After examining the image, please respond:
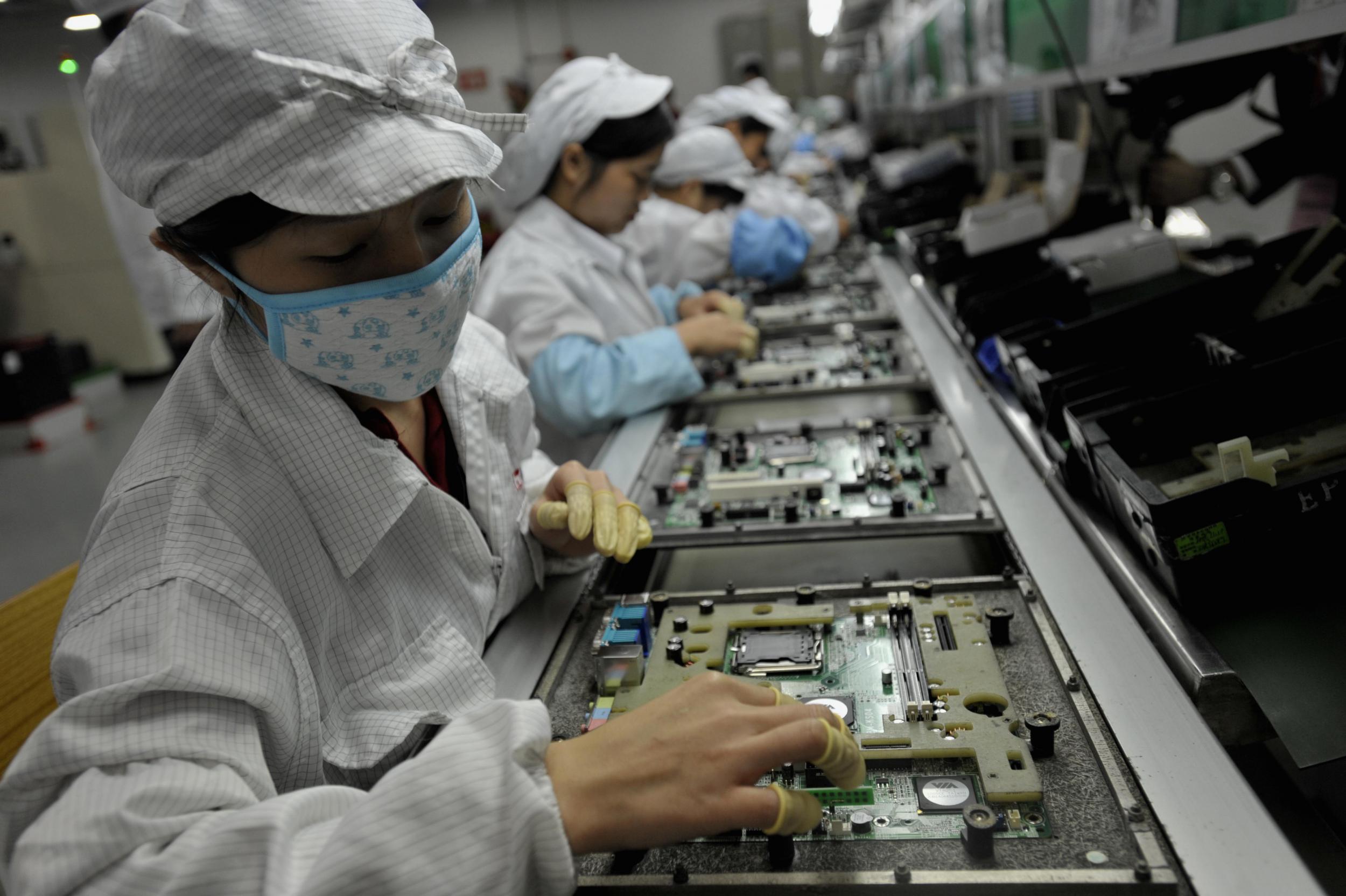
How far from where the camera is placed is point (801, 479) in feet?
5.56

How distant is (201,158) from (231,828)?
0.62 meters

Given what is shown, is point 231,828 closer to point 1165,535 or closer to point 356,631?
point 356,631

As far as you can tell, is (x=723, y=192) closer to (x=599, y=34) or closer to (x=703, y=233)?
(x=703, y=233)

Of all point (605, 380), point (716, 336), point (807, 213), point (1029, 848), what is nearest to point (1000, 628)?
point (1029, 848)

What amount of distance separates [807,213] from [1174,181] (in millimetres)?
1903

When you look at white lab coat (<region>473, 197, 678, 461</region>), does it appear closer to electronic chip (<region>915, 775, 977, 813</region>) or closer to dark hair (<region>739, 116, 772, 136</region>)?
electronic chip (<region>915, 775, 977, 813</region>)

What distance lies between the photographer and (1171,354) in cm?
152

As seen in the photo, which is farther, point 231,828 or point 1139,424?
point 1139,424

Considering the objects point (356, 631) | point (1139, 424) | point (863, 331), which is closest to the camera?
point (356, 631)

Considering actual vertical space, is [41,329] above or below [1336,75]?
above

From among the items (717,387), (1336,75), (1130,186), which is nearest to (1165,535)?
(717,387)

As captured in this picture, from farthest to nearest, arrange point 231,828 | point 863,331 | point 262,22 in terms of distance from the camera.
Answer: point 863,331 < point 262,22 < point 231,828

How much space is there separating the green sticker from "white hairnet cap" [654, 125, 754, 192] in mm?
3391

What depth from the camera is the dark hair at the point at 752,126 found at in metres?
5.62
